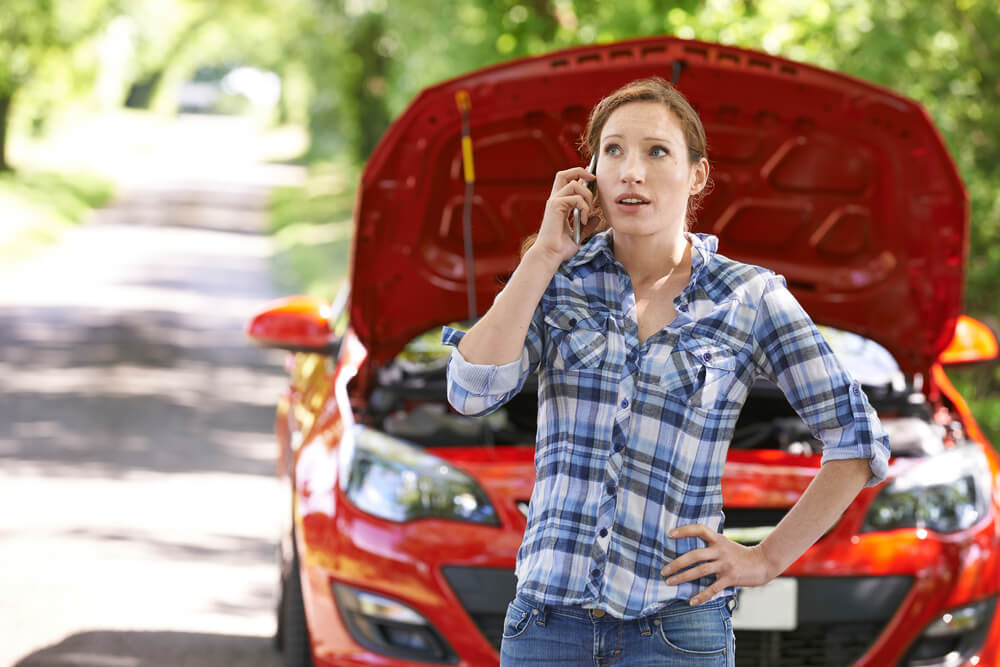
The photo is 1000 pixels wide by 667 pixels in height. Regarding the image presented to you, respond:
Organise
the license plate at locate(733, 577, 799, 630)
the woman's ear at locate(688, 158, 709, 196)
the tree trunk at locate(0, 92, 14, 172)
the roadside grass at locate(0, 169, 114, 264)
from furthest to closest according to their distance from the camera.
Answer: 1. the tree trunk at locate(0, 92, 14, 172)
2. the roadside grass at locate(0, 169, 114, 264)
3. the license plate at locate(733, 577, 799, 630)
4. the woman's ear at locate(688, 158, 709, 196)

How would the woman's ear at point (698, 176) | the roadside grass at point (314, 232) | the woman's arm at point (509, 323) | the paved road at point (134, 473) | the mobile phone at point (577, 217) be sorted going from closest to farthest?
the woman's arm at point (509, 323), the mobile phone at point (577, 217), the woman's ear at point (698, 176), the paved road at point (134, 473), the roadside grass at point (314, 232)

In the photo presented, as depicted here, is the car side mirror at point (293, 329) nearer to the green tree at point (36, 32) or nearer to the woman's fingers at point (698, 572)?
the woman's fingers at point (698, 572)

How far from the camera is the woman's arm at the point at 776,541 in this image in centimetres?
238

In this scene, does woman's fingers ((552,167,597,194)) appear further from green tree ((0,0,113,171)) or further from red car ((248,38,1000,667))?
green tree ((0,0,113,171))

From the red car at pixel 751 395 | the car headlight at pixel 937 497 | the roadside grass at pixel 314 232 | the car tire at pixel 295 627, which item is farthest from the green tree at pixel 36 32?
the car headlight at pixel 937 497

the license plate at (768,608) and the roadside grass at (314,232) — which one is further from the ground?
the license plate at (768,608)

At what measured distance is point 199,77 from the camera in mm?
139125

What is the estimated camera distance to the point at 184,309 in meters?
17.0

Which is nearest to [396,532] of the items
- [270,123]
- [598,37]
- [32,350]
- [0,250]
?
[598,37]

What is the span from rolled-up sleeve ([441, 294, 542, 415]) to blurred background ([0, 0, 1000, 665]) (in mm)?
2885

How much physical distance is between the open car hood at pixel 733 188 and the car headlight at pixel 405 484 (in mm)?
540

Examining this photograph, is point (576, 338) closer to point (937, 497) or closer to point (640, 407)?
point (640, 407)

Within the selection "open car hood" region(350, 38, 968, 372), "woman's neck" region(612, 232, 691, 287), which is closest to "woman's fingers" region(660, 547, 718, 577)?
"woman's neck" region(612, 232, 691, 287)

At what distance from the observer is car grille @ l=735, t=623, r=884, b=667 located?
3854 millimetres
